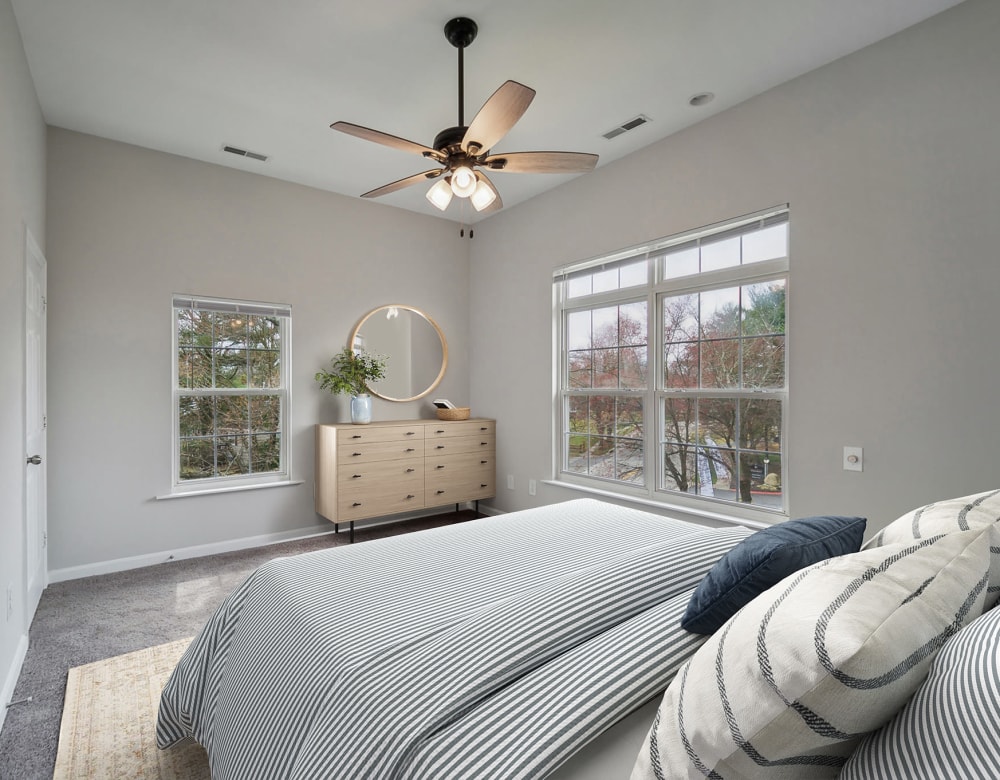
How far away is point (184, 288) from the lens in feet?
12.3

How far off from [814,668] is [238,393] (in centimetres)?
414

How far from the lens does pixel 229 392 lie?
400 centimetres

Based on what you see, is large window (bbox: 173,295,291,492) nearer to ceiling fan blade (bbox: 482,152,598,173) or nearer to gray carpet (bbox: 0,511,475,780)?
gray carpet (bbox: 0,511,475,780)

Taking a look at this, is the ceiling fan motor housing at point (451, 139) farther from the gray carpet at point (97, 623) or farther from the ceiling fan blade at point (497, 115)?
the gray carpet at point (97, 623)

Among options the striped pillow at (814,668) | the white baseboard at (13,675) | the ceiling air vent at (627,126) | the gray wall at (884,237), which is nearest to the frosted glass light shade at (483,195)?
the ceiling air vent at (627,126)

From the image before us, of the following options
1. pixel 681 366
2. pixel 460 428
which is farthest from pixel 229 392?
pixel 681 366

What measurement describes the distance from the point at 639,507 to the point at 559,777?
9.49ft

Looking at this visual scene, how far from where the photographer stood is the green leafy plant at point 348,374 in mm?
4305

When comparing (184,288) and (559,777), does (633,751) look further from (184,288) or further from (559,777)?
(184,288)

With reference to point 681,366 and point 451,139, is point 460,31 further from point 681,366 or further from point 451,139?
point 681,366

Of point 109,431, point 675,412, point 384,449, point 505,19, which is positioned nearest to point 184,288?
point 109,431

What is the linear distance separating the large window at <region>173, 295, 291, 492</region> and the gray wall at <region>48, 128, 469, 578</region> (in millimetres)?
97

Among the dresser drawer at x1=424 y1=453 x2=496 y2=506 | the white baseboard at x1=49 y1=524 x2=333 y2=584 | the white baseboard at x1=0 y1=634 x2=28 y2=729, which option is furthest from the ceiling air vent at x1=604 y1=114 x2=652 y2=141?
the white baseboard at x1=0 y1=634 x2=28 y2=729

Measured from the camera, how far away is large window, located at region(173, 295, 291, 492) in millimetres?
3822
